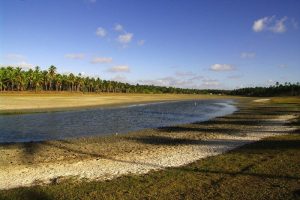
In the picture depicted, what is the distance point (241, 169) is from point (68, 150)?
38.3ft

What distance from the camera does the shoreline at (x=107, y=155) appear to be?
15445 millimetres

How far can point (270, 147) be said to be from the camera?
21031mm

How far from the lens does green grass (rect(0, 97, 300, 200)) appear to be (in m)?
12.0

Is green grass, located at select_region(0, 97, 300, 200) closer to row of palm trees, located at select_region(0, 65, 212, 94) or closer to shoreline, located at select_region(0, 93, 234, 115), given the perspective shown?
shoreline, located at select_region(0, 93, 234, 115)

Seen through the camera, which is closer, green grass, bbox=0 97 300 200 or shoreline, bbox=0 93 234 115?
green grass, bbox=0 97 300 200

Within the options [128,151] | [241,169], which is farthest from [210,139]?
[241,169]

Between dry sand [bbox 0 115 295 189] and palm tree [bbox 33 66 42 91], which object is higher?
palm tree [bbox 33 66 42 91]

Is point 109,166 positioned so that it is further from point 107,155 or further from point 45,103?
point 45,103

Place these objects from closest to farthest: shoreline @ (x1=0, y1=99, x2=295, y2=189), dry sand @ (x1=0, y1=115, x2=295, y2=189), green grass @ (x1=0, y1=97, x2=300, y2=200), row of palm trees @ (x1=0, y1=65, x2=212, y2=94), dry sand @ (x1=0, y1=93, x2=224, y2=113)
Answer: green grass @ (x1=0, y1=97, x2=300, y2=200) < dry sand @ (x1=0, y1=115, x2=295, y2=189) < shoreline @ (x1=0, y1=99, x2=295, y2=189) < dry sand @ (x1=0, y1=93, x2=224, y2=113) < row of palm trees @ (x1=0, y1=65, x2=212, y2=94)

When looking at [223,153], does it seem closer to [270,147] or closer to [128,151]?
[270,147]

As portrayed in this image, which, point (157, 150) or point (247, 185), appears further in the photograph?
point (157, 150)

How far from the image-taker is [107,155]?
66.1 feet

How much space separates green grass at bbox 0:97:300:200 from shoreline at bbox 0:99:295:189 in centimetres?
113

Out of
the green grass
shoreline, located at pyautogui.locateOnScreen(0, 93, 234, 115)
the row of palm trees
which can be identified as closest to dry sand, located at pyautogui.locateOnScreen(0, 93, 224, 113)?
shoreline, located at pyautogui.locateOnScreen(0, 93, 234, 115)
